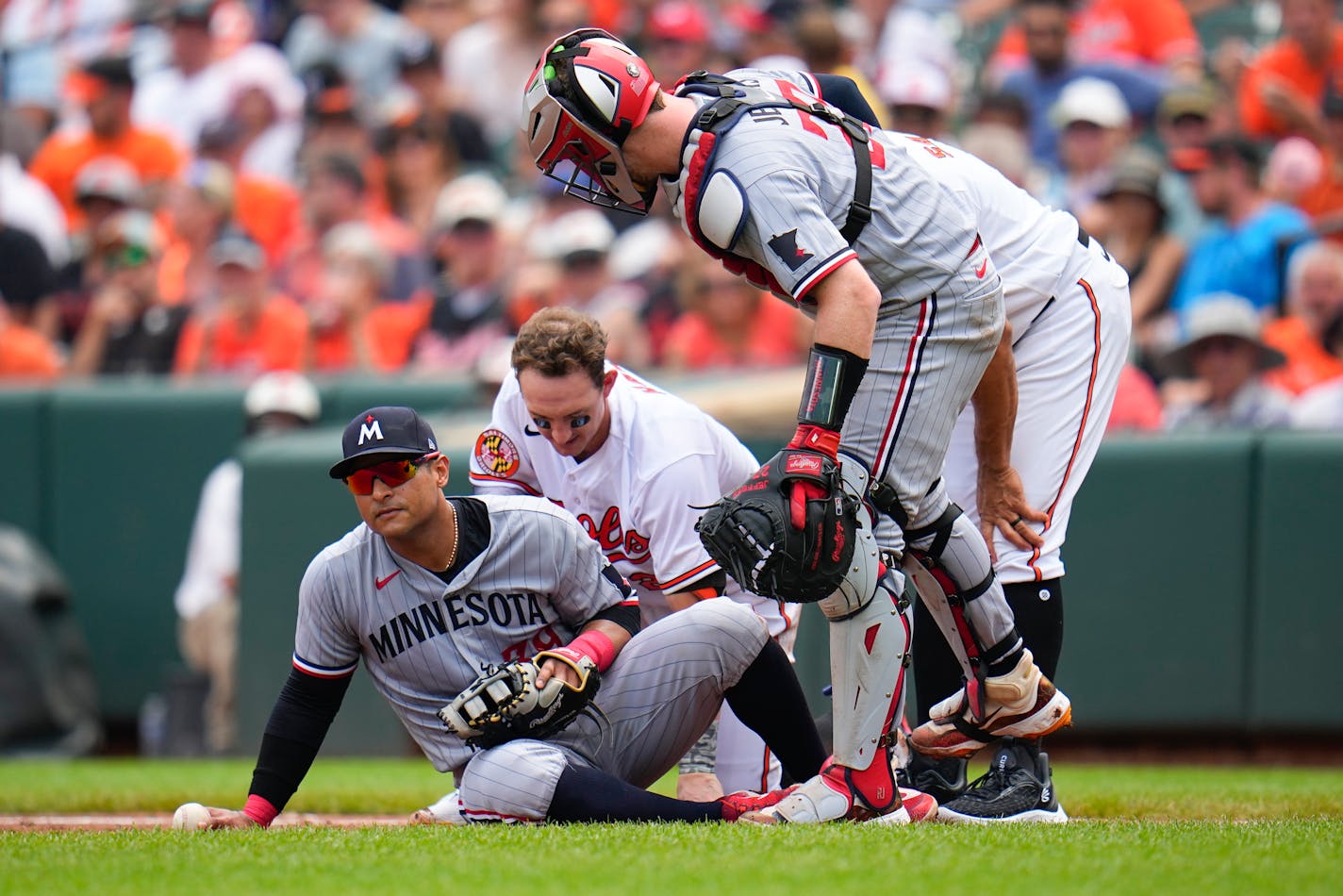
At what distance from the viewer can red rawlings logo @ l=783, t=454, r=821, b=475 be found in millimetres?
3631

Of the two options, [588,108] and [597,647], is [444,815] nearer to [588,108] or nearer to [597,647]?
[597,647]

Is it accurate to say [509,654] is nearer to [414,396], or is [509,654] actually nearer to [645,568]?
[645,568]

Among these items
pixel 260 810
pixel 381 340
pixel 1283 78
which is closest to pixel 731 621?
pixel 260 810

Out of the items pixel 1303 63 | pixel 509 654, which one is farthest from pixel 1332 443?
pixel 509 654

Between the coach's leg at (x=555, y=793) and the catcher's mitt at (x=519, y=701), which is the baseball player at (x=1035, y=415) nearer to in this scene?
the coach's leg at (x=555, y=793)

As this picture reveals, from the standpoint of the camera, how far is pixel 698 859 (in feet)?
11.1

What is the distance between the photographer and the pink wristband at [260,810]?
13.5 feet

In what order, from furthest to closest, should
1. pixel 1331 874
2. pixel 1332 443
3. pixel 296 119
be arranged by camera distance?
pixel 296 119 < pixel 1332 443 < pixel 1331 874

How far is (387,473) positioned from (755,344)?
194 inches

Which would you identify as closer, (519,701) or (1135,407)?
(519,701)

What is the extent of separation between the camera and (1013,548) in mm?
4398

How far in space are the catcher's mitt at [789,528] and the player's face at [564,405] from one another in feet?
2.53

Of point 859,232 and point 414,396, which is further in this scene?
point 414,396

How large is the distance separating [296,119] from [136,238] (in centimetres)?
222
